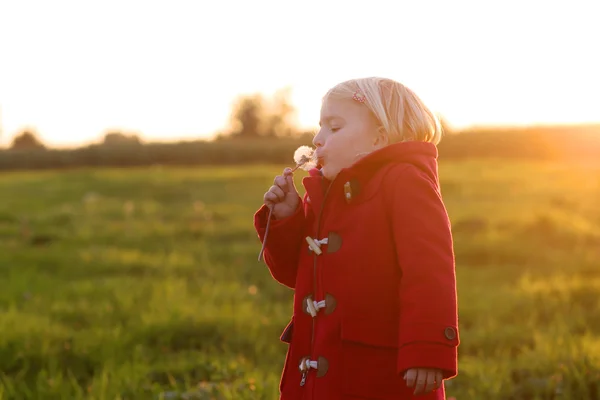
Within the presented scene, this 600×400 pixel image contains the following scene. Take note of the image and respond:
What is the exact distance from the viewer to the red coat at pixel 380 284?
7.94 feet

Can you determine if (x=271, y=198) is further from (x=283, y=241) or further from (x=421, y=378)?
(x=421, y=378)

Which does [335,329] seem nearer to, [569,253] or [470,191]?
[569,253]

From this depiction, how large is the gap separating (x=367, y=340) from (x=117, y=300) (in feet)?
14.9

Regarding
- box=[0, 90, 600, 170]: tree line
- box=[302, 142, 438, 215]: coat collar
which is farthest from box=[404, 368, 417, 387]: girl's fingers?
box=[0, 90, 600, 170]: tree line

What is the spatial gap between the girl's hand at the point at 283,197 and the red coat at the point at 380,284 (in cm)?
16

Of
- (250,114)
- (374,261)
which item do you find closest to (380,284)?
(374,261)

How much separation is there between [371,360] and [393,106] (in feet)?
2.80

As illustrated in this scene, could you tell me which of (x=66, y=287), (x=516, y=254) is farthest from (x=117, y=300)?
(x=516, y=254)

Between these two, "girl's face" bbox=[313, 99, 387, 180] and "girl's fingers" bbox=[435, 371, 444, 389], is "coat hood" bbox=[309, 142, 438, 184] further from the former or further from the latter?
"girl's fingers" bbox=[435, 371, 444, 389]

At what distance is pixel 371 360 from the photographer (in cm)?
256

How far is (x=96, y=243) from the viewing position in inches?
412

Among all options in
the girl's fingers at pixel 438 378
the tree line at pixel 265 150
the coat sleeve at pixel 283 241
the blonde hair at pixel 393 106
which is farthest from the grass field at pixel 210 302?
the tree line at pixel 265 150

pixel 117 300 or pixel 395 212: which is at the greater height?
pixel 395 212

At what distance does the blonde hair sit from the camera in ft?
8.70
